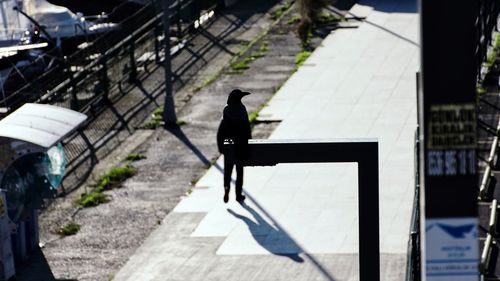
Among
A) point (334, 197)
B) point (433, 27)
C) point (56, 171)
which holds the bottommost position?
point (334, 197)

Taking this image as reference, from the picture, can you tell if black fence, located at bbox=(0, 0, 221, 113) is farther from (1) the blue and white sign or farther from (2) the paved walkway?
(1) the blue and white sign

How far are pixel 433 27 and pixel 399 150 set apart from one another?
1694cm

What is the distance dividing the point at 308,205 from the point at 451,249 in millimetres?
13847

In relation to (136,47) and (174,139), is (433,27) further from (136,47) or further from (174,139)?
(136,47)

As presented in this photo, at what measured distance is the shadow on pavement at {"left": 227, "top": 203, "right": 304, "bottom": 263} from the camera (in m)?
21.2

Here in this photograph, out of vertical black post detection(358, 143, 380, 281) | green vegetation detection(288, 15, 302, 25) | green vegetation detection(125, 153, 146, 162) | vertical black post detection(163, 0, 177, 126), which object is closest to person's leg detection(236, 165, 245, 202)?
green vegetation detection(125, 153, 146, 162)

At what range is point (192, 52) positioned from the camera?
37.6 m

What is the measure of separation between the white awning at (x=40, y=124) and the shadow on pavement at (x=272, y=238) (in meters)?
3.36

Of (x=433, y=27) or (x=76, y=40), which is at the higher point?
(x=433, y=27)

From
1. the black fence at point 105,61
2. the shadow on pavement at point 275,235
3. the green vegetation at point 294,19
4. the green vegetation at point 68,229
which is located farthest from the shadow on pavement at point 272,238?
the green vegetation at point 294,19

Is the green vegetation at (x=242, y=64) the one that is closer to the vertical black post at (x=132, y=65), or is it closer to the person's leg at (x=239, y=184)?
the vertical black post at (x=132, y=65)

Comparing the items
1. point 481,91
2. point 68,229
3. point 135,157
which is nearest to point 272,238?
point 68,229

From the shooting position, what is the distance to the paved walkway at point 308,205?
2075 centimetres

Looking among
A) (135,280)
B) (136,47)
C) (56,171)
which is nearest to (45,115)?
(56,171)
